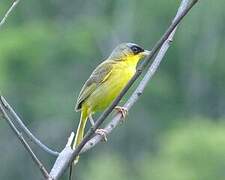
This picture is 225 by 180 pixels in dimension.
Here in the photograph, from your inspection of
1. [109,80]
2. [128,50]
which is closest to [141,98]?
[128,50]

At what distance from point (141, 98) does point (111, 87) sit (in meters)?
20.4

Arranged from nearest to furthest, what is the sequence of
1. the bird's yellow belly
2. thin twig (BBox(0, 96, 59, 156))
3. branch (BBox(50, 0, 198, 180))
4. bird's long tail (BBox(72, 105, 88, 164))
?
branch (BBox(50, 0, 198, 180)), thin twig (BBox(0, 96, 59, 156)), bird's long tail (BBox(72, 105, 88, 164)), the bird's yellow belly

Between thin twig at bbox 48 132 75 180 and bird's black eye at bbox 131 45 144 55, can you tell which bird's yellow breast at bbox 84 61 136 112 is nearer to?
bird's black eye at bbox 131 45 144 55

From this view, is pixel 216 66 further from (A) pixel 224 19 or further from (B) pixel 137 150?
(B) pixel 137 150

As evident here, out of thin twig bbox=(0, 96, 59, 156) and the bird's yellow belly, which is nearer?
thin twig bbox=(0, 96, 59, 156)

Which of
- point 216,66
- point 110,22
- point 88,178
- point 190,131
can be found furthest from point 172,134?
point 110,22

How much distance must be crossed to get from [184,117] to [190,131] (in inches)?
78.8

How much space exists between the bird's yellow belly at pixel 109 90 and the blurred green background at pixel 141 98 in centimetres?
1461

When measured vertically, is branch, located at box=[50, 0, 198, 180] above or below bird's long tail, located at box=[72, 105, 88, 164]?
above

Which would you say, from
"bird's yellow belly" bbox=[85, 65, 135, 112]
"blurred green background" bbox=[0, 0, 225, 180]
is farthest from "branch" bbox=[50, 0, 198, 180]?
"blurred green background" bbox=[0, 0, 225, 180]

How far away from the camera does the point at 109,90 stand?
7.21 meters

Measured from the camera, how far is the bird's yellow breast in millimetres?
7125

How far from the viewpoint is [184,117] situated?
26.6 metres

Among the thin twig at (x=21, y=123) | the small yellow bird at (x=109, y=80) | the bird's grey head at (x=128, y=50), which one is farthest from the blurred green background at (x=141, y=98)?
the thin twig at (x=21, y=123)
